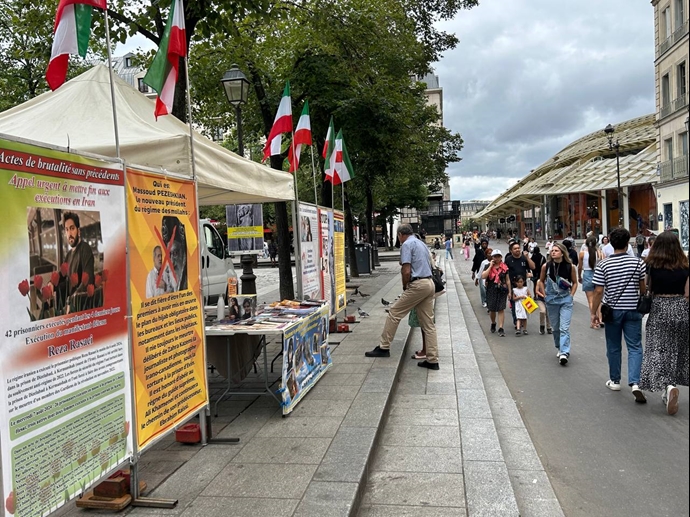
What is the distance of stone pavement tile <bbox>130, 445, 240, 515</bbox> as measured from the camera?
12.3 feet

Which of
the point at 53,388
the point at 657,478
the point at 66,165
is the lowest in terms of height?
the point at 657,478

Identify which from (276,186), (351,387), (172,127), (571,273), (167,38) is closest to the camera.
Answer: (167,38)

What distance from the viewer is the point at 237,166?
6.05m

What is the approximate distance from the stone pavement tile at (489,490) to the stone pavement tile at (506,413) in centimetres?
142

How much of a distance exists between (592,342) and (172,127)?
770cm

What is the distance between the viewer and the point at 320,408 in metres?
5.74

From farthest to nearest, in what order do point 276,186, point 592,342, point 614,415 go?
1. point 592,342
2. point 276,186
3. point 614,415

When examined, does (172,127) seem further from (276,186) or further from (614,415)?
(614,415)

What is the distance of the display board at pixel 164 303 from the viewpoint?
145 inches

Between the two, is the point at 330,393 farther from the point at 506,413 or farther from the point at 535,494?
the point at 535,494

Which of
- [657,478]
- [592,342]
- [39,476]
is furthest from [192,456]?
[592,342]

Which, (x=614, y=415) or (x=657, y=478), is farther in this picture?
(x=614, y=415)

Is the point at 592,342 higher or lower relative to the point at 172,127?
lower

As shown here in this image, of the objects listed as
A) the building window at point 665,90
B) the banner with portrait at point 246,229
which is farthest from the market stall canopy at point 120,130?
the building window at point 665,90
